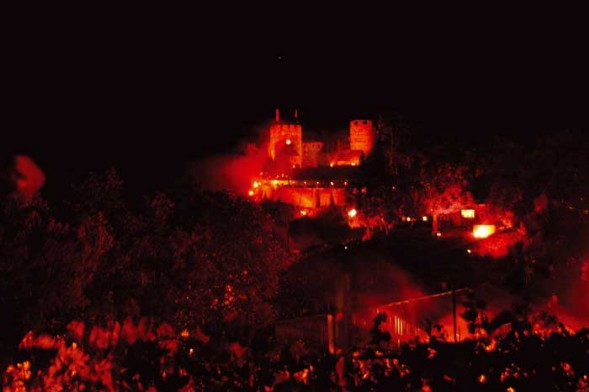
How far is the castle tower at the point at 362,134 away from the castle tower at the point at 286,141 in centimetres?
533

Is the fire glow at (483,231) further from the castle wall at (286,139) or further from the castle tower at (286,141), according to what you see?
the castle wall at (286,139)

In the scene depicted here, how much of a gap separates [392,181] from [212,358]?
22.2 meters

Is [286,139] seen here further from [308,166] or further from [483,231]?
[483,231]

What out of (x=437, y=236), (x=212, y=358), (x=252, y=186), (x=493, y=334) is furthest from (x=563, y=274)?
(x=252, y=186)

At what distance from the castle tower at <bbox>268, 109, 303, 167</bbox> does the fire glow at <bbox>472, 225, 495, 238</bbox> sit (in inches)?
1220

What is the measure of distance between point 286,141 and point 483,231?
3260cm

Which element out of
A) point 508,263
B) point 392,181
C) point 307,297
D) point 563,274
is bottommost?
point 307,297

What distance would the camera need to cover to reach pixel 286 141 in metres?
52.5

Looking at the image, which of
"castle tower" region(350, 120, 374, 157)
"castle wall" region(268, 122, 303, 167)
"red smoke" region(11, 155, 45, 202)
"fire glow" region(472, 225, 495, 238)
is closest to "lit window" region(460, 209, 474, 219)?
"fire glow" region(472, 225, 495, 238)

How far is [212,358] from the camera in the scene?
2.50m

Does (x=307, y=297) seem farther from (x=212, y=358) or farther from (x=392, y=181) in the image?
(x=212, y=358)

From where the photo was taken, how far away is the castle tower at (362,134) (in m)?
48.9

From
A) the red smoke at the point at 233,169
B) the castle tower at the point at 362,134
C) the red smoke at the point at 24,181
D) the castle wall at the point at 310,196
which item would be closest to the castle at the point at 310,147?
the castle tower at the point at 362,134

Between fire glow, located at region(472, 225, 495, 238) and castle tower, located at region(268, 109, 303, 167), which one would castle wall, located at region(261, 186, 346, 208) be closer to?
castle tower, located at region(268, 109, 303, 167)
